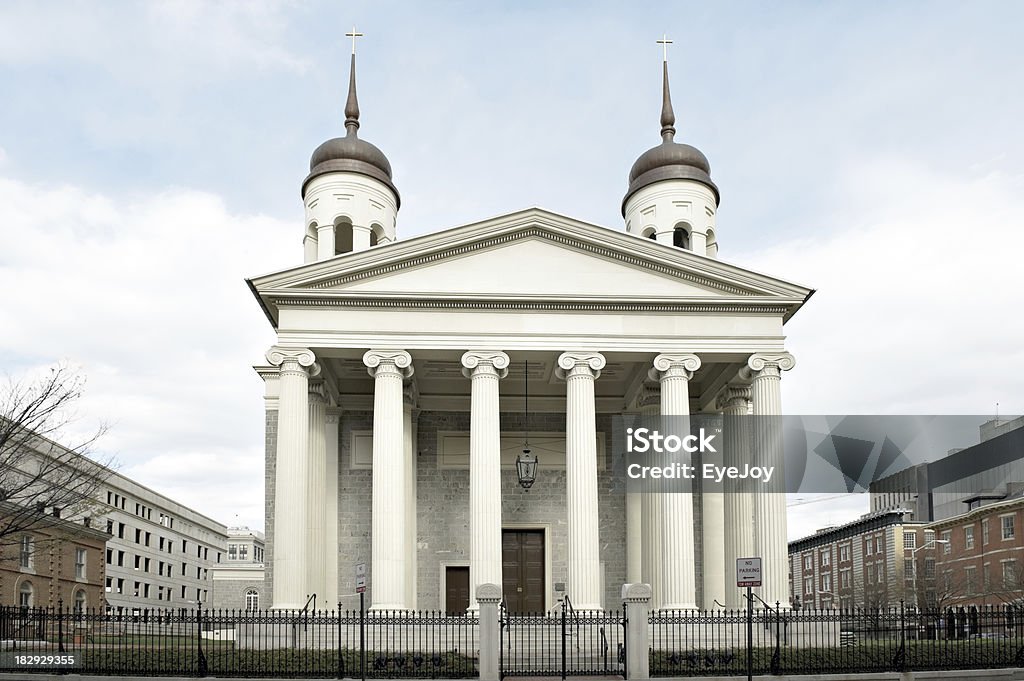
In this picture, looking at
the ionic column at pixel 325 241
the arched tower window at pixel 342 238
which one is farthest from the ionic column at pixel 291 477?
the arched tower window at pixel 342 238

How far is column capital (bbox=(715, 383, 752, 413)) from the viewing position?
30.1 metres

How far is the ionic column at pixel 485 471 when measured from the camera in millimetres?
25594

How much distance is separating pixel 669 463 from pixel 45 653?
1578 centimetres

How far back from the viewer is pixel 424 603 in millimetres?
31984

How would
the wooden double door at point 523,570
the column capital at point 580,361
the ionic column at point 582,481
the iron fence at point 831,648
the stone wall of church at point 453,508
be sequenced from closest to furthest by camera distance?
the iron fence at point 831,648 → the ionic column at point 582,481 → the column capital at point 580,361 → the stone wall of church at point 453,508 → the wooden double door at point 523,570

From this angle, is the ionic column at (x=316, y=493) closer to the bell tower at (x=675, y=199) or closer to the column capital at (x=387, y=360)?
the column capital at (x=387, y=360)

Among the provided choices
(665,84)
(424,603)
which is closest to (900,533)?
(665,84)

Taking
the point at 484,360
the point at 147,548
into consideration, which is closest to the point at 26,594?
the point at 147,548

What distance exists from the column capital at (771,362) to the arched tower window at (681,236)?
1101cm

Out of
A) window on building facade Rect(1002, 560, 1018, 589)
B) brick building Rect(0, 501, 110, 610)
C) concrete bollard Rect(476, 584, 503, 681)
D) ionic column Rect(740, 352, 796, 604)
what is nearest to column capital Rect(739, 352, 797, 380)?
ionic column Rect(740, 352, 796, 604)

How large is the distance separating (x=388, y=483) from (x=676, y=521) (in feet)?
25.1

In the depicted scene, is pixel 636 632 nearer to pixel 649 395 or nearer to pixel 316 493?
pixel 649 395

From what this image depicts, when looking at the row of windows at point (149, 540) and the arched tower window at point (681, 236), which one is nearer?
the arched tower window at point (681, 236)

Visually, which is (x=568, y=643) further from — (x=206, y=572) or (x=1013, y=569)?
(x=206, y=572)
